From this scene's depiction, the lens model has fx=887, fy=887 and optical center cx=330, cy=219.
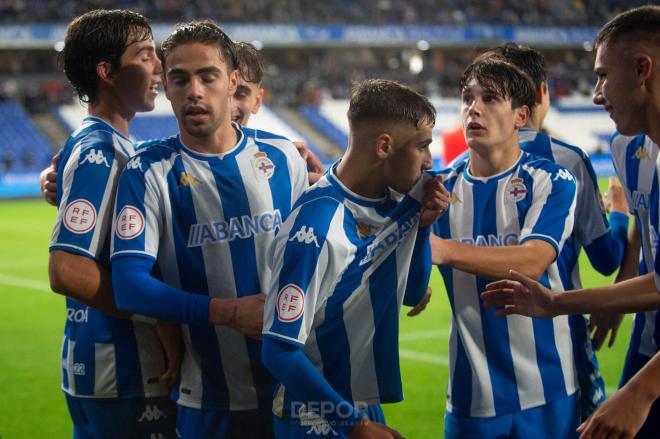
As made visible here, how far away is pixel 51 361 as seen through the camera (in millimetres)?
8430

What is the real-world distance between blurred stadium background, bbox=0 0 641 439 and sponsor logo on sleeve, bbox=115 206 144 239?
38.1 feet

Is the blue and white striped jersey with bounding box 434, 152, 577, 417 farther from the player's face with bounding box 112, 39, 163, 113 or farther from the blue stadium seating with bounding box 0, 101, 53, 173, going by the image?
the blue stadium seating with bounding box 0, 101, 53, 173

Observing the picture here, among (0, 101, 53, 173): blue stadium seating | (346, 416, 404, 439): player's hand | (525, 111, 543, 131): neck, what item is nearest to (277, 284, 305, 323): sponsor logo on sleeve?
(346, 416, 404, 439): player's hand

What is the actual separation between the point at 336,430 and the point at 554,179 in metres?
1.52

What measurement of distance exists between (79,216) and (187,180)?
16.5 inches

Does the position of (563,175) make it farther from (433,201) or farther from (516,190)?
(433,201)

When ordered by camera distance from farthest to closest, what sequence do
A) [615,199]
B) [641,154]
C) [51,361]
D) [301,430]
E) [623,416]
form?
[51,361] < [615,199] < [641,154] < [301,430] < [623,416]

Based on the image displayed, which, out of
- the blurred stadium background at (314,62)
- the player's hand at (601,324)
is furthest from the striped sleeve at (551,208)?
the blurred stadium background at (314,62)

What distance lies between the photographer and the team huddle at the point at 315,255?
9.55 feet

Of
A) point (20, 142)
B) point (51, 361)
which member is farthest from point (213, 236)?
point (20, 142)

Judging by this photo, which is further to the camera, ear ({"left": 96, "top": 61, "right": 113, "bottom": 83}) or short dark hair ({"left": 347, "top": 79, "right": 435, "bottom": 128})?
ear ({"left": 96, "top": 61, "right": 113, "bottom": 83})

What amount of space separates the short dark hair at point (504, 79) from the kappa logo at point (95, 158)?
5.20ft

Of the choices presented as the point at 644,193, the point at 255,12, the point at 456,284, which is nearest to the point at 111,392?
the point at 456,284

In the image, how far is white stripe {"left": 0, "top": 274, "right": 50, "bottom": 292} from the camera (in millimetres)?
12392
